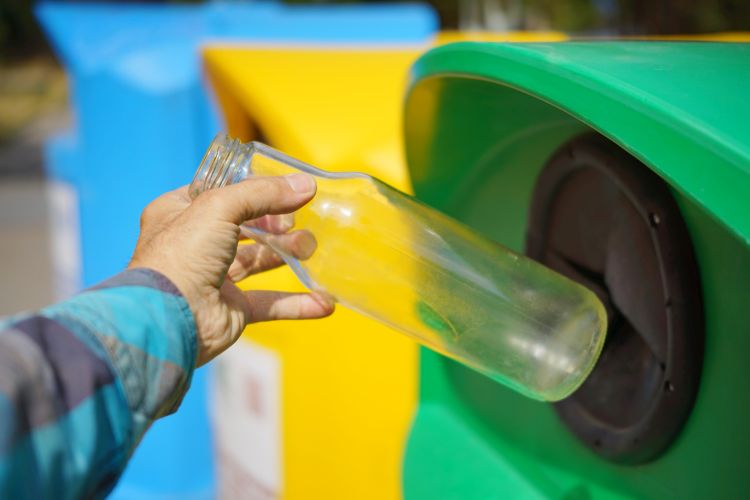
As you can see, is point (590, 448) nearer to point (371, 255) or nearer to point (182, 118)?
point (371, 255)

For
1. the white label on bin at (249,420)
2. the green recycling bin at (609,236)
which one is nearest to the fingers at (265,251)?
the green recycling bin at (609,236)

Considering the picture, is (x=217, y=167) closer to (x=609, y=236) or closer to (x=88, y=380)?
(x=88, y=380)

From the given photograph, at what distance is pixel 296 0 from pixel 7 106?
439cm

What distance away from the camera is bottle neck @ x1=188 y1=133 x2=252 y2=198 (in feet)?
3.05

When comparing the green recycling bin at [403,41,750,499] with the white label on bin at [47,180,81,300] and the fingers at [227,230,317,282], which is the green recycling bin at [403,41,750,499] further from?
the white label on bin at [47,180,81,300]

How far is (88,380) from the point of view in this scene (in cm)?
69

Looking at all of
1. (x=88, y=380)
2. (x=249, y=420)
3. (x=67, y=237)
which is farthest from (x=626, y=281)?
(x=67, y=237)

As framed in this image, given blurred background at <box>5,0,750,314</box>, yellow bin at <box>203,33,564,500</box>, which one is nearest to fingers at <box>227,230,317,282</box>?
yellow bin at <box>203,33,564,500</box>

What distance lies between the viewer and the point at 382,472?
4.40ft

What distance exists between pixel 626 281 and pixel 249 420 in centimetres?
83

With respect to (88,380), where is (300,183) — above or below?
above

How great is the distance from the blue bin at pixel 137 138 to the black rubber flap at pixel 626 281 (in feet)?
4.26

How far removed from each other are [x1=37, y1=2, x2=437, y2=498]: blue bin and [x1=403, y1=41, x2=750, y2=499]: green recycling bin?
1167mm

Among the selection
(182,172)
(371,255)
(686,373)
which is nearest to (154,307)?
(371,255)
